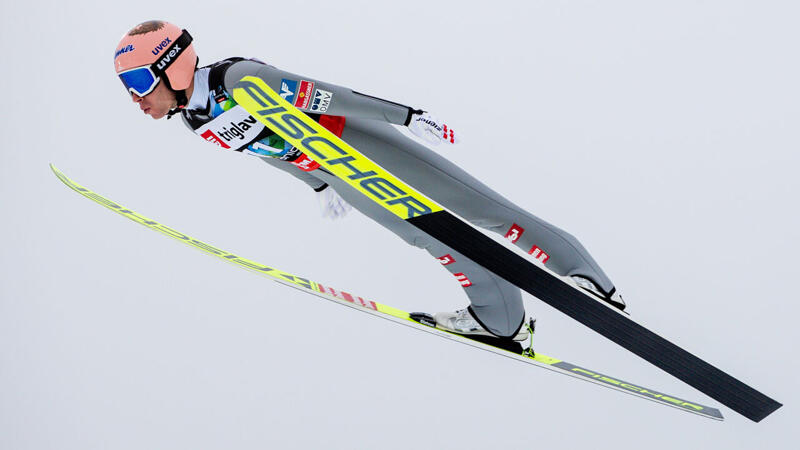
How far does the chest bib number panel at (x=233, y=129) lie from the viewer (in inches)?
82.1

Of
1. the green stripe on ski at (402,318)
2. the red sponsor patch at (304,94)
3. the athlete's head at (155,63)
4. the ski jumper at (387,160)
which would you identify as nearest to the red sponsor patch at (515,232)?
the ski jumper at (387,160)

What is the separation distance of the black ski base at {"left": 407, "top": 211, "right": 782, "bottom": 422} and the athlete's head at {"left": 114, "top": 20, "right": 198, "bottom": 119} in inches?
31.5

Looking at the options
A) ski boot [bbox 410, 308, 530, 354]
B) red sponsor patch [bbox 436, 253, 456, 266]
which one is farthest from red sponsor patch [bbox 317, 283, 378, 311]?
red sponsor patch [bbox 436, 253, 456, 266]

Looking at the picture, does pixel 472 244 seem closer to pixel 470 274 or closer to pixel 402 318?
pixel 470 274

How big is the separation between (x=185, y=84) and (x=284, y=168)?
0.50 m

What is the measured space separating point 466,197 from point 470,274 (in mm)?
312

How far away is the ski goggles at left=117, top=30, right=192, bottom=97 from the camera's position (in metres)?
1.99

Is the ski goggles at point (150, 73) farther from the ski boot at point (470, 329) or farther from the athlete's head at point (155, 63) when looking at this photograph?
the ski boot at point (470, 329)

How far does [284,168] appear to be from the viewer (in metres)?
2.45

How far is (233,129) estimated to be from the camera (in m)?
2.12

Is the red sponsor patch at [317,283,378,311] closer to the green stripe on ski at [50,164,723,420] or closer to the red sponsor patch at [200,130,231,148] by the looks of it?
the green stripe on ski at [50,164,723,420]

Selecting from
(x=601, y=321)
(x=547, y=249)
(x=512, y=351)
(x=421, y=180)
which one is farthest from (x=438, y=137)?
(x=512, y=351)

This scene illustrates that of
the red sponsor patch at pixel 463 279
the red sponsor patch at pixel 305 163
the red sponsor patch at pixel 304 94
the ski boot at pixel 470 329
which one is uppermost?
the red sponsor patch at pixel 304 94

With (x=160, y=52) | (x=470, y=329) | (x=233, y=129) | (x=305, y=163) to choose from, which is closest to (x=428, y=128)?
(x=305, y=163)
